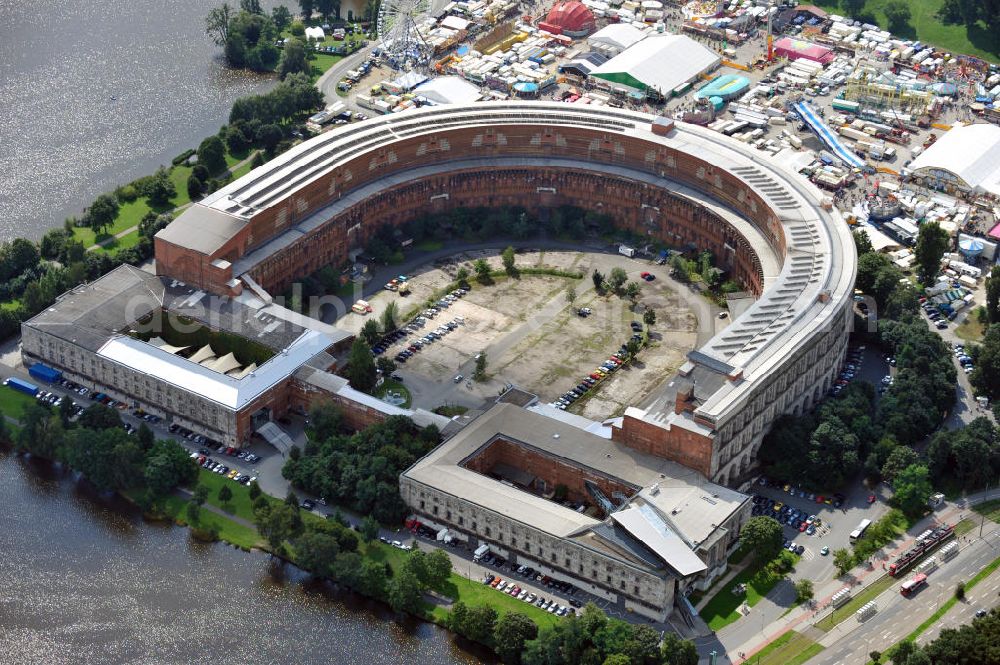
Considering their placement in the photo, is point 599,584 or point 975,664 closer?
point 975,664

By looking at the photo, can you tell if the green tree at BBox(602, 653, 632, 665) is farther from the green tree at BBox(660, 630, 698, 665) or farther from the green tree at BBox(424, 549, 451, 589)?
the green tree at BBox(424, 549, 451, 589)

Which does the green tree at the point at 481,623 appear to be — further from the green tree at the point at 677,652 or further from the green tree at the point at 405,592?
the green tree at the point at 677,652

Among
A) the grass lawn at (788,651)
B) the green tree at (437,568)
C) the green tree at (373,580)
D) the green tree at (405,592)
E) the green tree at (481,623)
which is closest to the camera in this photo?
the grass lawn at (788,651)

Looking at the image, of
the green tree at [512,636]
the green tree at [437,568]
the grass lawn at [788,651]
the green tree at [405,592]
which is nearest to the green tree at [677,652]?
the grass lawn at [788,651]

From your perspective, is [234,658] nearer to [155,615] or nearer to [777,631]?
[155,615]

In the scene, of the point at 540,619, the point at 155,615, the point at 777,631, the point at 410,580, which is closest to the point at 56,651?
the point at 155,615

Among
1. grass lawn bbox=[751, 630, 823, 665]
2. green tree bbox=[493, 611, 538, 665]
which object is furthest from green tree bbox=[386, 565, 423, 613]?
grass lawn bbox=[751, 630, 823, 665]
